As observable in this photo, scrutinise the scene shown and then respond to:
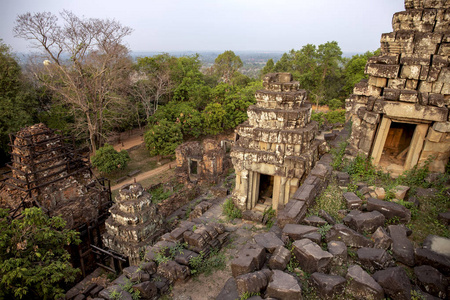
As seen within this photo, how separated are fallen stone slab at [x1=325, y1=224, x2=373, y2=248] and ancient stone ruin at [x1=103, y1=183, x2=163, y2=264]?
6.90 metres

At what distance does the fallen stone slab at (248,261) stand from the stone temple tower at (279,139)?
459cm

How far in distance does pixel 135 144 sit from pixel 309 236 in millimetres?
26448

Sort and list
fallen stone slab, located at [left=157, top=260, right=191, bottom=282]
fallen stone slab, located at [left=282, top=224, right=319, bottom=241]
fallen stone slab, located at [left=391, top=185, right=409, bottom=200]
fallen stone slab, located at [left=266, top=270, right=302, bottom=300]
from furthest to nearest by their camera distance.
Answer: fallen stone slab, located at [left=391, top=185, right=409, bottom=200], fallen stone slab, located at [left=157, top=260, right=191, bottom=282], fallen stone slab, located at [left=282, top=224, right=319, bottom=241], fallen stone slab, located at [left=266, top=270, right=302, bottom=300]

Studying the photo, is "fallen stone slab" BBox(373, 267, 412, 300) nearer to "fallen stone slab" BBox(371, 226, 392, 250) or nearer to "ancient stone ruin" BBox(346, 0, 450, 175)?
"fallen stone slab" BBox(371, 226, 392, 250)

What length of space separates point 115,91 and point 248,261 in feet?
88.2

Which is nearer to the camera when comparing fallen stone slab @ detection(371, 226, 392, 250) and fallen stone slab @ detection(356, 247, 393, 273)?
fallen stone slab @ detection(356, 247, 393, 273)

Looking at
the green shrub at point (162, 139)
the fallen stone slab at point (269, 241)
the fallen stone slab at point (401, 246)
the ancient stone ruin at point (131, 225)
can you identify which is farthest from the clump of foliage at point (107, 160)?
the fallen stone slab at point (401, 246)

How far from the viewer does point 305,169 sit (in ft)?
31.7

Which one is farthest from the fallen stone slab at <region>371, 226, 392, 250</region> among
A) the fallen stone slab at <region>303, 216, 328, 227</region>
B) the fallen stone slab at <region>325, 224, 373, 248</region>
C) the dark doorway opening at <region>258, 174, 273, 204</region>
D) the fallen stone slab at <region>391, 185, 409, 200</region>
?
the dark doorway opening at <region>258, 174, 273, 204</region>

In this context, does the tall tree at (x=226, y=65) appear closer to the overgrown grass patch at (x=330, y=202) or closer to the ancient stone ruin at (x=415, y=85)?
the ancient stone ruin at (x=415, y=85)

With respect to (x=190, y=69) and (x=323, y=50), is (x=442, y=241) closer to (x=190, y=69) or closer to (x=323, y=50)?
(x=190, y=69)

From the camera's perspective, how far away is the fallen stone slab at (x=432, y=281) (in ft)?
14.4

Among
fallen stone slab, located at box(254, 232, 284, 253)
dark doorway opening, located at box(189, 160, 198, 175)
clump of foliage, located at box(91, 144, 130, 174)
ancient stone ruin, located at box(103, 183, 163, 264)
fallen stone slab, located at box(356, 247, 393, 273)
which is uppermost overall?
fallen stone slab, located at box(356, 247, 393, 273)

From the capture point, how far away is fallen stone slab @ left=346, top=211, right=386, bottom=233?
19.7ft
